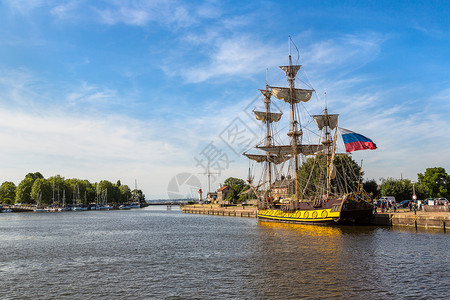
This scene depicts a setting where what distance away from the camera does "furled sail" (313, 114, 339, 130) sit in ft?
236

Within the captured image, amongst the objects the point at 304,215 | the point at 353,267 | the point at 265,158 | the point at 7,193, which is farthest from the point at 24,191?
the point at 353,267

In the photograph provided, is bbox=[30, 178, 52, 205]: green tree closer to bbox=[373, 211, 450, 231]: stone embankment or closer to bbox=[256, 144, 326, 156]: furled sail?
bbox=[256, 144, 326, 156]: furled sail

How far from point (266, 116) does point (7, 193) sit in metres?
156

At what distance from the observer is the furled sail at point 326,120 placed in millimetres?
72062

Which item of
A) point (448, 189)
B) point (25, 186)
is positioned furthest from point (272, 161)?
point (25, 186)

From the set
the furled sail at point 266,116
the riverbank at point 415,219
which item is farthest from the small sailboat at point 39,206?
the riverbank at point 415,219

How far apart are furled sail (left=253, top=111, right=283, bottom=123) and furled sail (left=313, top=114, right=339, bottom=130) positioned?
28.2 metres

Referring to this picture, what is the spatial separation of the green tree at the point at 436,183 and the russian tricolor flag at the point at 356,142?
59.4 meters

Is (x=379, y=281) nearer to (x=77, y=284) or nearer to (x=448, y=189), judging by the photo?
(x=77, y=284)

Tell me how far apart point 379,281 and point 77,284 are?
19616 millimetres

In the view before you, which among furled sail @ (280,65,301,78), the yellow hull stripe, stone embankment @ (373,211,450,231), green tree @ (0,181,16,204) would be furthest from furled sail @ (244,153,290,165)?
green tree @ (0,181,16,204)

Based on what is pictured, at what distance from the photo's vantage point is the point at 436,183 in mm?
97312

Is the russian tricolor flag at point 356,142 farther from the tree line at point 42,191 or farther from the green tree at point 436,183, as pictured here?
the tree line at point 42,191

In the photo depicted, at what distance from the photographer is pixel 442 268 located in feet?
80.0
